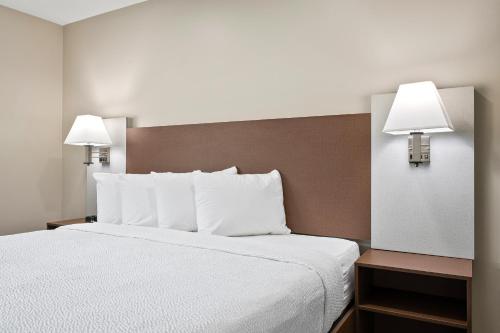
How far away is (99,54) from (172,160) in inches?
55.2

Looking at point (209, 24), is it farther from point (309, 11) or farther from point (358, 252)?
point (358, 252)

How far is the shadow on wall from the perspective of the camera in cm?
208

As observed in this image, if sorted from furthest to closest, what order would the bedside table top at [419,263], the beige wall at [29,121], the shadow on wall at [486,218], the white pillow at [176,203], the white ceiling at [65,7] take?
the beige wall at [29,121]
the white ceiling at [65,7]
the white pillow at [176,203]
the shadow on wall at [486,218]
the bedside table top at [419,263]

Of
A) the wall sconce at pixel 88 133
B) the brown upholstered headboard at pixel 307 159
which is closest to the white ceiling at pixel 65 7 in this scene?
the wall sconce at pixel 88 133

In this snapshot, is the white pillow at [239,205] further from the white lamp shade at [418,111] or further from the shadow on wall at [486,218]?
the shadow on wall at [486,218]

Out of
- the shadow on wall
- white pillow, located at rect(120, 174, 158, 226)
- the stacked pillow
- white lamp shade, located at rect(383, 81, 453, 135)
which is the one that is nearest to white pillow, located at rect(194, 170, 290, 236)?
the stacked pillow

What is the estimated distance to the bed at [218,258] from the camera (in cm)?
117

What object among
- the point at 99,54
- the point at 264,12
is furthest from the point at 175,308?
the point at 99,54

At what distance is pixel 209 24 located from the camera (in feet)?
9.98

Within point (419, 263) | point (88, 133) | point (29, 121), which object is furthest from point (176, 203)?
point (29, 121)

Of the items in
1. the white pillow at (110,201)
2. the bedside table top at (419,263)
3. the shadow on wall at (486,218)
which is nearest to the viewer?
the bedside table top at (419,263)

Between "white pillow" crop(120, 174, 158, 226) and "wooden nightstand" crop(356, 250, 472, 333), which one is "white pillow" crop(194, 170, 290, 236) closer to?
"white pillow" crop(120, 174, 158, 226)

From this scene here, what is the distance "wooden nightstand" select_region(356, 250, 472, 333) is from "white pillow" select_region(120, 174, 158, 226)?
146 cm

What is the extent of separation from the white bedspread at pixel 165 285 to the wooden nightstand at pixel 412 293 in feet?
0.77
